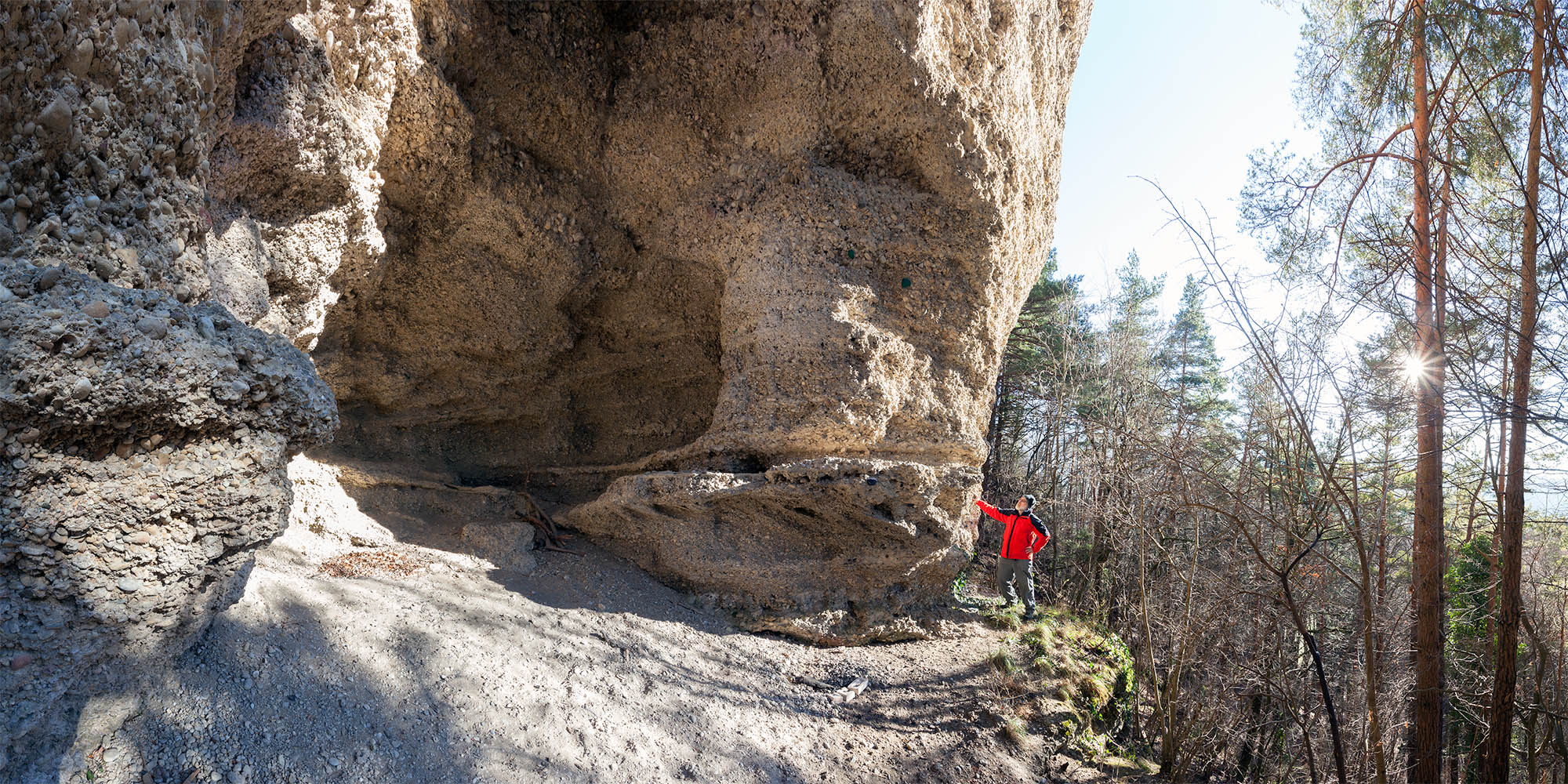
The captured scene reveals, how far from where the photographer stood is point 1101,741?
5949 mm

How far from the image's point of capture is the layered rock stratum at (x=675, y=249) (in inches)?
188

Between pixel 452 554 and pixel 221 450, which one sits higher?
pixel 221 450

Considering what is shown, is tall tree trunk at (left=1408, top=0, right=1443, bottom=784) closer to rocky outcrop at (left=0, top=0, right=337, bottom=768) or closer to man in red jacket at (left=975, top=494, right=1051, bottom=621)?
man in red jacket at (left=975, top=494, right=1051, bottom=621)

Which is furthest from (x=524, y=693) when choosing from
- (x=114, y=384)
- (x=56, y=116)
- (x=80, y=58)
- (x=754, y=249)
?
(x=754, y=249)

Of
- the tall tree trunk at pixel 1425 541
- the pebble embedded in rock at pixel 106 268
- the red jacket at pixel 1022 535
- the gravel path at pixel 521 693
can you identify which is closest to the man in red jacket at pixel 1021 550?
the red jacket at pixel 1022 535

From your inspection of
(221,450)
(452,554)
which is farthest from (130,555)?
(452,554)

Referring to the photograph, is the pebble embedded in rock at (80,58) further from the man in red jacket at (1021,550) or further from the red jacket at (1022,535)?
the man in red jacket at (1021,550)

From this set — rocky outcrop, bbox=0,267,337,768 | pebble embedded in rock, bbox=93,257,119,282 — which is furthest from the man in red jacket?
pebble embedded in rock, bbox=93,257,119,282

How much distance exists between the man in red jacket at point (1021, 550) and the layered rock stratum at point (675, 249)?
1.08 metres

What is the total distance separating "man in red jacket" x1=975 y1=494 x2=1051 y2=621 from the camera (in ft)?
23.7

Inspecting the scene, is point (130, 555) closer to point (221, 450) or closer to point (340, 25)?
point (221, 450)

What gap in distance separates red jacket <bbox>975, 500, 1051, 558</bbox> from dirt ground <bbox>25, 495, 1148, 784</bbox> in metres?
0.98

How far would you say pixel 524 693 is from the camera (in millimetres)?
3943

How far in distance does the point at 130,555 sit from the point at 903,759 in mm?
4179
